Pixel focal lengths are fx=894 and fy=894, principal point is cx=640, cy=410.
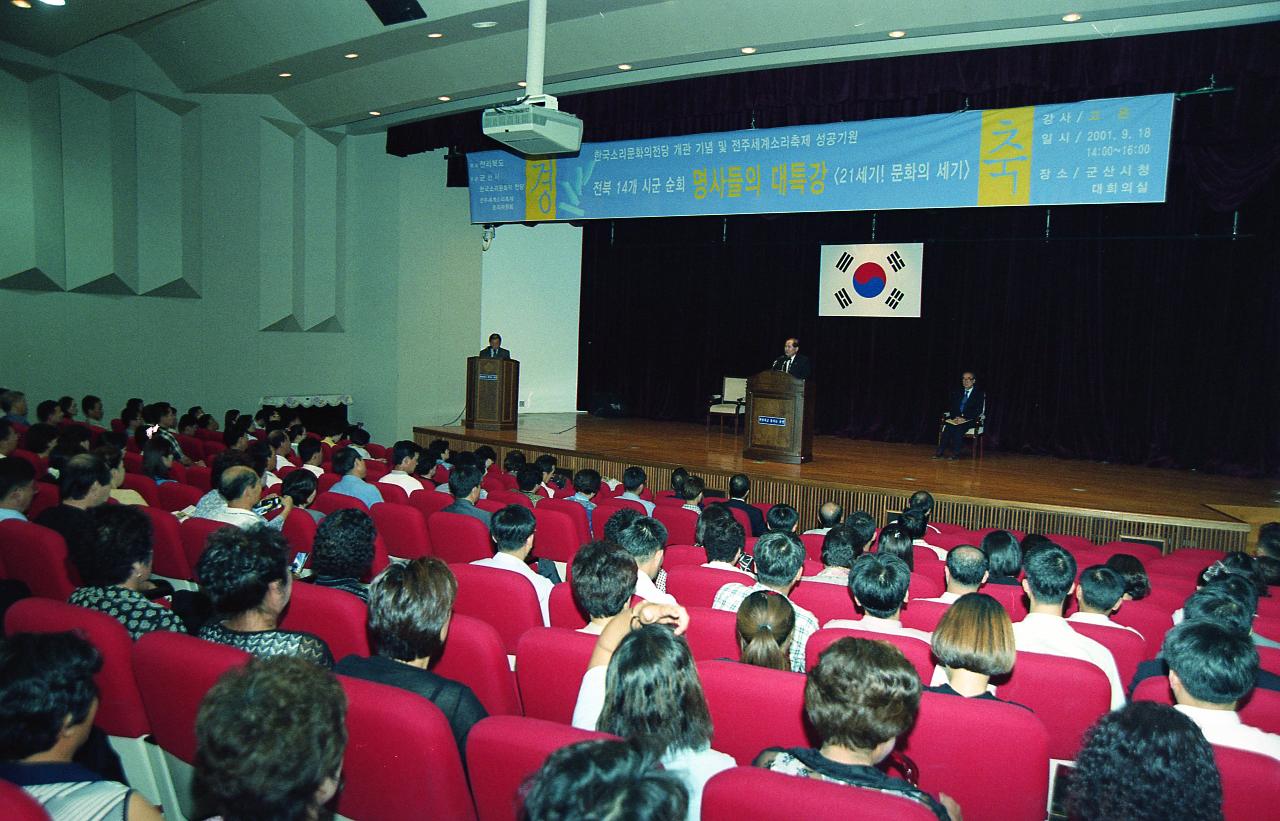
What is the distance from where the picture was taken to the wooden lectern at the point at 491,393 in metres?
11.0

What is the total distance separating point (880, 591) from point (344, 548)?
5.58 feet

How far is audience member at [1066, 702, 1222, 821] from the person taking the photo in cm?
136

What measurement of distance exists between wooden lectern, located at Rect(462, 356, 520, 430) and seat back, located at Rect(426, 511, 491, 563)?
6.59m

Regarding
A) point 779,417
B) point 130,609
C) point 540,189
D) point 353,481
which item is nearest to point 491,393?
point 540,189

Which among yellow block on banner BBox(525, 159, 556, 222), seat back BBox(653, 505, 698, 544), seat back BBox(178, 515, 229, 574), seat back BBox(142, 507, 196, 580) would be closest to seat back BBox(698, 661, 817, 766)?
seat back BBox(178, 515, 229, 574)

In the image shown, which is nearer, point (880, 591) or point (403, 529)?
point (880, 591)

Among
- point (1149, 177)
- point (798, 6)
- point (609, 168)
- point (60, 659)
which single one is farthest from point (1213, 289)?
point (60, 659)

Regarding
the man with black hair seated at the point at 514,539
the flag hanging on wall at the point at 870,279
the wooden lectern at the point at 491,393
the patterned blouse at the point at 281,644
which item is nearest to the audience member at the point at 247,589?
the patterned blouse at the point at 281,644

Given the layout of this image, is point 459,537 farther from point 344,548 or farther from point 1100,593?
point 1100,593

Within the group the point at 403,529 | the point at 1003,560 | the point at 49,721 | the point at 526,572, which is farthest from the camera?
the point at 403,529

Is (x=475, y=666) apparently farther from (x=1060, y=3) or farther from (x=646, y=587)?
(x=1060, y=3)

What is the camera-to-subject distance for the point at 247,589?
2.23 m

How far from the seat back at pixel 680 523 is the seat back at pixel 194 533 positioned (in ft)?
8.28

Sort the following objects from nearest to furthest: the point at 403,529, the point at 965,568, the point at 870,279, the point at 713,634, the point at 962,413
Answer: the point at 713,634 → the point at 965,568 → the point at 403,529 → the point at 962,413 → the point at 870,279
